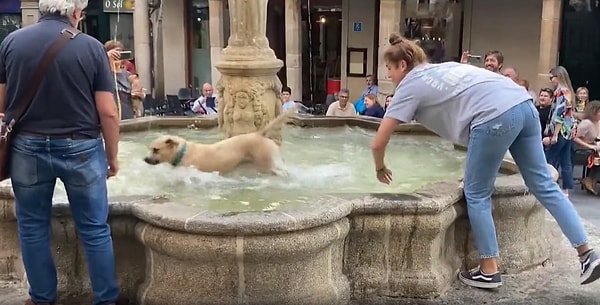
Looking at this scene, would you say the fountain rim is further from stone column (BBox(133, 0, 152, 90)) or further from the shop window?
the shop window

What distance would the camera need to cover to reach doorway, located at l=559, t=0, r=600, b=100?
15.8 m

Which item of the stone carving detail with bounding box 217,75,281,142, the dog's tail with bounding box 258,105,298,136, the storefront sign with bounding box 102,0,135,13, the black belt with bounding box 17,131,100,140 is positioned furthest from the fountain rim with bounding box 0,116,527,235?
the storefront sign with bounding box 102,0,135,13

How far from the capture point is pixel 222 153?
5309 mm

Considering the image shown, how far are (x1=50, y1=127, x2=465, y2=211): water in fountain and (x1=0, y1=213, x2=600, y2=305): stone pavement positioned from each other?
641mm

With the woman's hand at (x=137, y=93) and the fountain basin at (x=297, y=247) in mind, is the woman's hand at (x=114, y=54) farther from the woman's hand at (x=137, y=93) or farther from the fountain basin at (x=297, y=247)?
the fountain basin at (x=297, y=247)

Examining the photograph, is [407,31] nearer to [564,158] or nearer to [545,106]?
[545,106]

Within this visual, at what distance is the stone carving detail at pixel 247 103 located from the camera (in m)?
6.36

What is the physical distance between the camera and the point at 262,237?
3.61m

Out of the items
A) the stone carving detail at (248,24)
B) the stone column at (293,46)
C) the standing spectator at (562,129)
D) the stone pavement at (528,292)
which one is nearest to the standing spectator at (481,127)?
the stone pavement at (528,292)

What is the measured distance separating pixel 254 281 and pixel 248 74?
296cm

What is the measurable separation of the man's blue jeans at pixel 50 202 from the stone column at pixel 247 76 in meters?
2.81

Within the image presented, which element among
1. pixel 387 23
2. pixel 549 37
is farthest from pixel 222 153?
pixel 387 23

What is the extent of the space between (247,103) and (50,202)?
2930 mm

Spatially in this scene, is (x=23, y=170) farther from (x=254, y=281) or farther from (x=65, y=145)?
(x=254, y=281)
